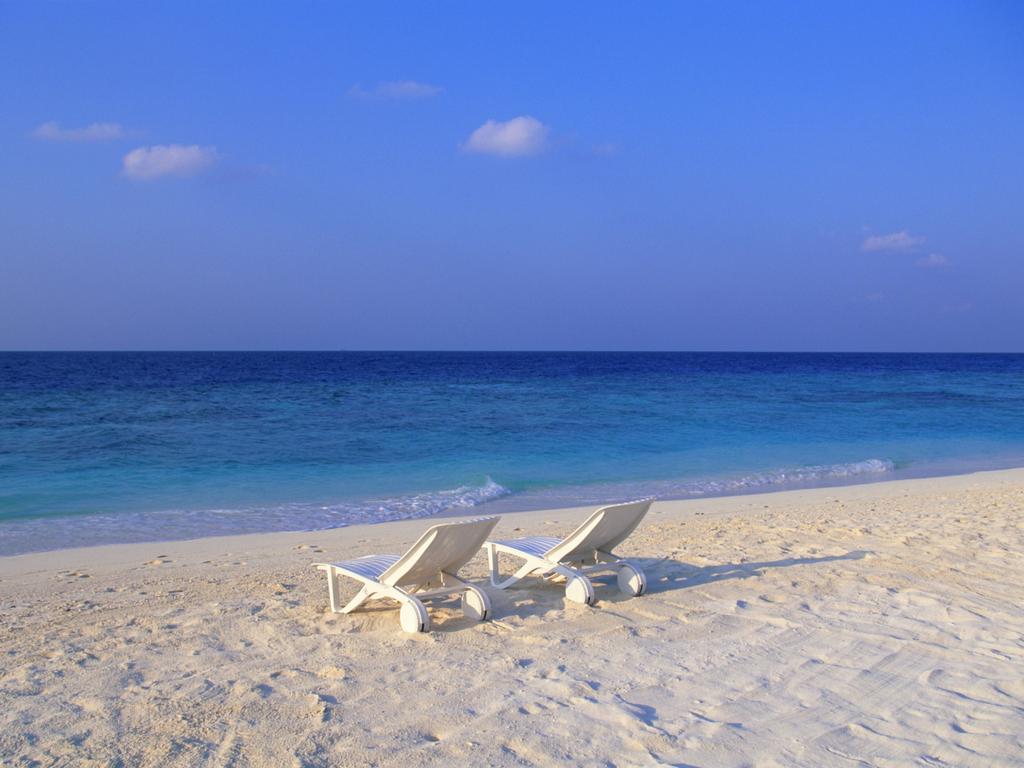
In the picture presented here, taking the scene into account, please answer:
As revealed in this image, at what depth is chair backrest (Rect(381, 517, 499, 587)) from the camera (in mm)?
5516

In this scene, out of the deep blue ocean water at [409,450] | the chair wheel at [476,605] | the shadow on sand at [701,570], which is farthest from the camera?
the deep blue ocean water at [409,450]

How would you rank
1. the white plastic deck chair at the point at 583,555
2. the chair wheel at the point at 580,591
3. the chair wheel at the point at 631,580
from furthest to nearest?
the chair wheel at the point at 631,580, the white plastic deck chair at the point at 583,555, the chair wheel at the point at 580,591

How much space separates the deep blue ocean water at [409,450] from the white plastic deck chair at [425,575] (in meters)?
5.25

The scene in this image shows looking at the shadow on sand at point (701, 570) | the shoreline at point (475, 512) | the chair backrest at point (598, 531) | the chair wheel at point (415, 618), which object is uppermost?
the chair backrest at point (598, 531)

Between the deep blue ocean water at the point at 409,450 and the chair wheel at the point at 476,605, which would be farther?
the deep blue ocean water at the point at 409,450

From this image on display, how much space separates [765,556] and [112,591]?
219 inches

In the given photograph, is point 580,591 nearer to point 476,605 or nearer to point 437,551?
point 476,605

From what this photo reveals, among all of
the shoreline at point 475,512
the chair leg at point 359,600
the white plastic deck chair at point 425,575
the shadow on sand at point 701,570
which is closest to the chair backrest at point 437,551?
the white plastic deck chair at point 425,575

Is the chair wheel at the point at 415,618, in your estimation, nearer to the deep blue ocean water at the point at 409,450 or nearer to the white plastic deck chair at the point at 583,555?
the white plastic deck chair at the point at 583,555

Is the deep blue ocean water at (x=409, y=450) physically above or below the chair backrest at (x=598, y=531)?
below

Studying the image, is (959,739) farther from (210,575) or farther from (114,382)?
(114,382)

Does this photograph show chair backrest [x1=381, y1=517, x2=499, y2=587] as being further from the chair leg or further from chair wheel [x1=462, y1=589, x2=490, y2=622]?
chair wheel [x1=462, y1=589, x2=490, y2=622]

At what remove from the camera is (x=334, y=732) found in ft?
12.9

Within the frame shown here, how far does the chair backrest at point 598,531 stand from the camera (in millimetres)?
6273
